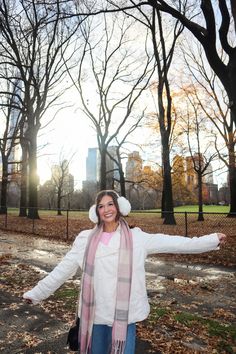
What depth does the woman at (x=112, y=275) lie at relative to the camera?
112 inches

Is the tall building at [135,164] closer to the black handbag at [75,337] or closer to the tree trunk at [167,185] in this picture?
the tree trunk at [167,185]

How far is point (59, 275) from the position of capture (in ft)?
10.2

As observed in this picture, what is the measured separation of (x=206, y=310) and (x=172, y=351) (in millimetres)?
1908

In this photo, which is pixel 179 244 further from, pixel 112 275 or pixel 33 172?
pixel 33 172

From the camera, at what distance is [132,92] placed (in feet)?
99.6

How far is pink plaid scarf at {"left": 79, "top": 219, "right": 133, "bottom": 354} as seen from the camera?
280 cm

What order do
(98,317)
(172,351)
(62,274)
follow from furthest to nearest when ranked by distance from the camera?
(172,351) < (62,274) < (98,317)

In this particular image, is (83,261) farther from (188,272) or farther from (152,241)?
(188,272)

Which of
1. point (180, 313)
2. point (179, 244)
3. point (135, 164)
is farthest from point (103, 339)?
point (135, 164)

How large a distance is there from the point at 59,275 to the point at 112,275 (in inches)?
19.7

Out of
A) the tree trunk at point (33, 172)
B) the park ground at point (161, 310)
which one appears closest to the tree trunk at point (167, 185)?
the tree trunk at point (33, 172)

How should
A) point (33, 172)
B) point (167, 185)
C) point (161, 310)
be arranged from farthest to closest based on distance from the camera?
1. point (33, 172)
2. point (167, 185)
3. point (161, 310)

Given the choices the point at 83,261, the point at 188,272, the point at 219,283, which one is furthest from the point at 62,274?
the point at 188,272

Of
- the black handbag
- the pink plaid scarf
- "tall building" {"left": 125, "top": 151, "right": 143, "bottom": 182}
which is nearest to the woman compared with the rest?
the pink plaid scarf
